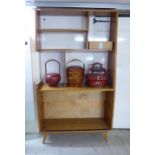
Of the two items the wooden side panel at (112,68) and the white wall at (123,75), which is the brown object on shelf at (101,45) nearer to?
the wooden side panel at (112,68)

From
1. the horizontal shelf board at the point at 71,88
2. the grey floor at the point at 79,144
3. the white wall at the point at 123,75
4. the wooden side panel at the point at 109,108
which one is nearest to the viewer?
the grey floor at the point at 79,144

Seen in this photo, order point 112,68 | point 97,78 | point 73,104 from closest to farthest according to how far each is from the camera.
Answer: point 97,78 → point 112,68 → point 73,104

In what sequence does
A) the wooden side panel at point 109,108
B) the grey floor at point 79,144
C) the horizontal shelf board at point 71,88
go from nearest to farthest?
the grey floor at point 79,144, the horizontal shelf board at point 71,88, the wooden side panel at point 109,108

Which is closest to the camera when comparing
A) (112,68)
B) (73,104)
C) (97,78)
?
(97,78)

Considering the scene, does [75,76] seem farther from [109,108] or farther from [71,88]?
[109,108]

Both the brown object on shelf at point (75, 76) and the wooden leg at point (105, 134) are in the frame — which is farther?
the wooden leg at point (105, 134)

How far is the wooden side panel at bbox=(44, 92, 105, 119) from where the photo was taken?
3277mm

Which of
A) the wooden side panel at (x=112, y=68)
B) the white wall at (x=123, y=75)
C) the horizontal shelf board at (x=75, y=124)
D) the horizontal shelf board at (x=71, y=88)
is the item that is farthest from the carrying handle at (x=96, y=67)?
the horizontal shelf board at (x=75, y=124)

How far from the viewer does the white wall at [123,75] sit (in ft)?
10.7

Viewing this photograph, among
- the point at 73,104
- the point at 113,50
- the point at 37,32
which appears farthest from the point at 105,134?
the point at 37,32

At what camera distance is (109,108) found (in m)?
3.07

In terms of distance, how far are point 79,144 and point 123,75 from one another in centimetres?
134
